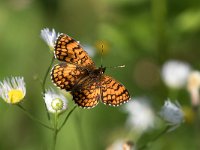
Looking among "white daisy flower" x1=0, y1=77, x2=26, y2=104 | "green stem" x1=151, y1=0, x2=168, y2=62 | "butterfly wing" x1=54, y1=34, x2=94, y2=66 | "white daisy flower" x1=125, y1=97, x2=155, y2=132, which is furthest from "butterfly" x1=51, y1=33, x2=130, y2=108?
"green stem" x1=151, y1=0, x2=168, y2=62

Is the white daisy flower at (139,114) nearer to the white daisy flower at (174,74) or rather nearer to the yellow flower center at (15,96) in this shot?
the white daisy flower at (174,74)

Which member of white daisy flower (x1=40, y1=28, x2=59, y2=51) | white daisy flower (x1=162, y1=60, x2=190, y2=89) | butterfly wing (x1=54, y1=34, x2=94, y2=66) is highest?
white daisy flower (x1=40, y1=28, x2=59, y2=51)

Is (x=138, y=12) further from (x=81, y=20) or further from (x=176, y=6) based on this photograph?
(x=81, y=20)

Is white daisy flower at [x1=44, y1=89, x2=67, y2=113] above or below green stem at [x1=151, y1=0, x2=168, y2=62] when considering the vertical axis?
below

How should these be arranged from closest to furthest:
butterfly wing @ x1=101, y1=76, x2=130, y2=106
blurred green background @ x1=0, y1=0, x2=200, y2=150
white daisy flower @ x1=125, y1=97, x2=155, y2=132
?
butterfly wing @ x1=101, y1=76, x2=130, y2=106 < white daisy flower @ x1=125, y1=97, x2=155, y2=132 < blurred green background @ x1=0, y1=0, x2=200, y2=150

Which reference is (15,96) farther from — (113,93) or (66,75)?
(113,93)

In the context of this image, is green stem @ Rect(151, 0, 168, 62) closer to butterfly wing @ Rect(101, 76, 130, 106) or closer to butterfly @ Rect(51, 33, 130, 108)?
butterfly @ Rect(51, 33, 130, 108)

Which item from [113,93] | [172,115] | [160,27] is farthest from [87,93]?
[160,27]

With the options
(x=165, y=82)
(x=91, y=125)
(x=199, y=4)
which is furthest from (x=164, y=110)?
(x=199, y=4)

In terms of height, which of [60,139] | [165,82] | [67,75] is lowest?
[60,139]
